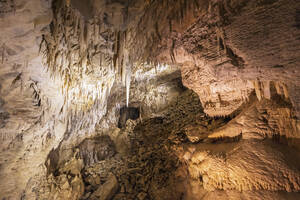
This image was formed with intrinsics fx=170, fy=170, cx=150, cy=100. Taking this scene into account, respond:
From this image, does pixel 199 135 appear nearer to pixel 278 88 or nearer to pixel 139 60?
pixel 278 88

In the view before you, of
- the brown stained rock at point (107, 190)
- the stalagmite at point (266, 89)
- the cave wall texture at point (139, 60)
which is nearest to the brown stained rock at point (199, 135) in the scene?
the cave wall texture at point (139, 60)

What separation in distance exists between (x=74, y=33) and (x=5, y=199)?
4.63m

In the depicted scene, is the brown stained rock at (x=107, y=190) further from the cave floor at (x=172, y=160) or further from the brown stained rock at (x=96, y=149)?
the brown stained rock at (x=96, y=149)

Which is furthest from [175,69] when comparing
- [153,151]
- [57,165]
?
[57,165]

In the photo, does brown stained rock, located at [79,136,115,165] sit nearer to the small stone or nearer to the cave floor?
the cave floor

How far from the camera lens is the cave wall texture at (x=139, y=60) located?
2.53 meters

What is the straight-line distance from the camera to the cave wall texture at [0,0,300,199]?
2529 mm

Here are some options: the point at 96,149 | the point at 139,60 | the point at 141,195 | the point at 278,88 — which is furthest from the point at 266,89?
the point at 96,149

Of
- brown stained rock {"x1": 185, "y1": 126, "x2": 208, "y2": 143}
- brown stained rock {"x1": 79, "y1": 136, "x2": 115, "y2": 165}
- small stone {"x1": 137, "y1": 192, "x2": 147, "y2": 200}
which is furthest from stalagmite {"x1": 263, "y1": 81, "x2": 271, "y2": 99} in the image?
brown stained rock {"x1": 79, "y1": 136, "x2": 115, "y2": 165}

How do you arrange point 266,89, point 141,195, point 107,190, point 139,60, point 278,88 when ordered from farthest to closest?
point 107,190 < point 141,195 < point 139,60 < point 266,89 < point 278,88

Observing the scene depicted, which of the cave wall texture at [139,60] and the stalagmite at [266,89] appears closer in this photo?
the cave wall texture at [139,60]

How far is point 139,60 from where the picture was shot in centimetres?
430

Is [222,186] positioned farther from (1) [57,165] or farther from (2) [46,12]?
(1) [57,165]

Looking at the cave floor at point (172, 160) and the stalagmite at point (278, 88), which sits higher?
the stalagmite at point (278, 88)
